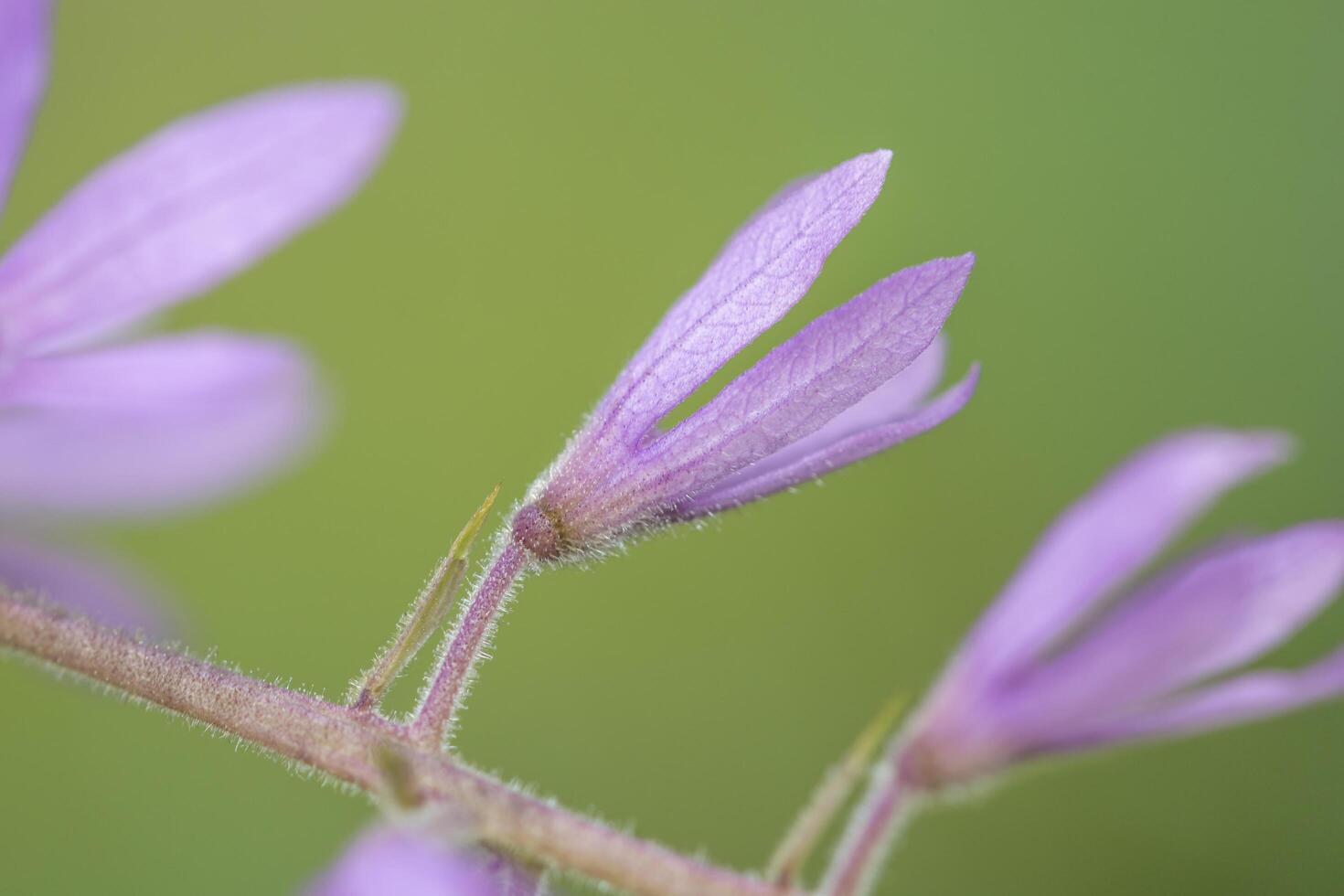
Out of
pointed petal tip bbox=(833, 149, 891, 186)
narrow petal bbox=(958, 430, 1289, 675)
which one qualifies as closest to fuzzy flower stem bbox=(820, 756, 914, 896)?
narrow petal bbox=(958, 430, 1289, 675)

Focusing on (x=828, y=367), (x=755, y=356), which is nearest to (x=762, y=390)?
(x=828, y=367)

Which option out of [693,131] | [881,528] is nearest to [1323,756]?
[881,528]

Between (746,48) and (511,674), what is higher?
(746,48)

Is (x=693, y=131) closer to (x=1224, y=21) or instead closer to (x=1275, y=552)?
(x=1224, y=21)

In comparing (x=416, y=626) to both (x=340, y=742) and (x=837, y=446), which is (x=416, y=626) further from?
(x=837, y=446)

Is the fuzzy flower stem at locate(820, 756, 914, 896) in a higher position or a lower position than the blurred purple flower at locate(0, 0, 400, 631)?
lower

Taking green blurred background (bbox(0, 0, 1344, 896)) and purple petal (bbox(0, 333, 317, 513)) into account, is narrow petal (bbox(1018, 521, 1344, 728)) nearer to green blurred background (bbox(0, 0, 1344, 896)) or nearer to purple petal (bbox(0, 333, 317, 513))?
purple petal (bbox(0, 333, 317, 513))
